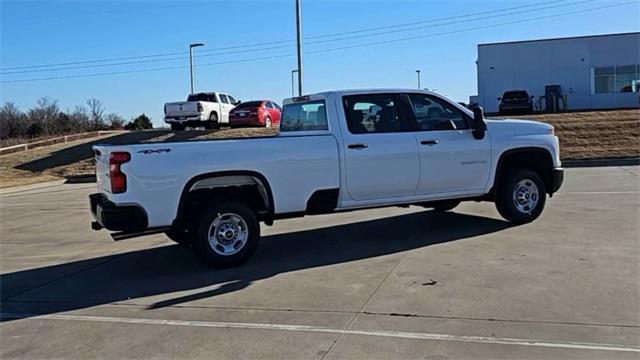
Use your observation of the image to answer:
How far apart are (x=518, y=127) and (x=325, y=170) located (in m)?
3.17

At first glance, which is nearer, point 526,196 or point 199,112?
point 526,196

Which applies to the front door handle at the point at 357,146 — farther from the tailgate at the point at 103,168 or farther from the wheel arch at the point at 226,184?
the tailgate at the point at 103,168

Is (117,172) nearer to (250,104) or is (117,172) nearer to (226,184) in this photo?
(226,184)

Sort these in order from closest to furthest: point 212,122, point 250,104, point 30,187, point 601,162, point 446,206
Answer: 1. point 446,206
2. point 601,162
3. point 30,187
4. point 250,104
5. point 212,122

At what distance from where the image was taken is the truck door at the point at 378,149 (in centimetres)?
777

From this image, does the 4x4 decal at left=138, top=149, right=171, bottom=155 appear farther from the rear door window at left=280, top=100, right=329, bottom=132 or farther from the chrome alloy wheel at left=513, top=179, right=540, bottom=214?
the chrome alloy wheel at left=513, top=179, right=540, bottom=214

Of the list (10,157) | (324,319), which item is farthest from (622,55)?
(324,319)

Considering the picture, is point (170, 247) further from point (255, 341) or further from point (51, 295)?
point (255, 341)

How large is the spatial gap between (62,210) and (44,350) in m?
10.3

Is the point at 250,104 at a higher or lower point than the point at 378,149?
higher

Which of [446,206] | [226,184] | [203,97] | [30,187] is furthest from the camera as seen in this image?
[203,97]

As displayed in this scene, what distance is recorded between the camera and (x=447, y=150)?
329 inches

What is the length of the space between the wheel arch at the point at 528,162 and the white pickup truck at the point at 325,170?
0.02 m

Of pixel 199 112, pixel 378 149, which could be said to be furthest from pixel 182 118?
pixel 378 149
